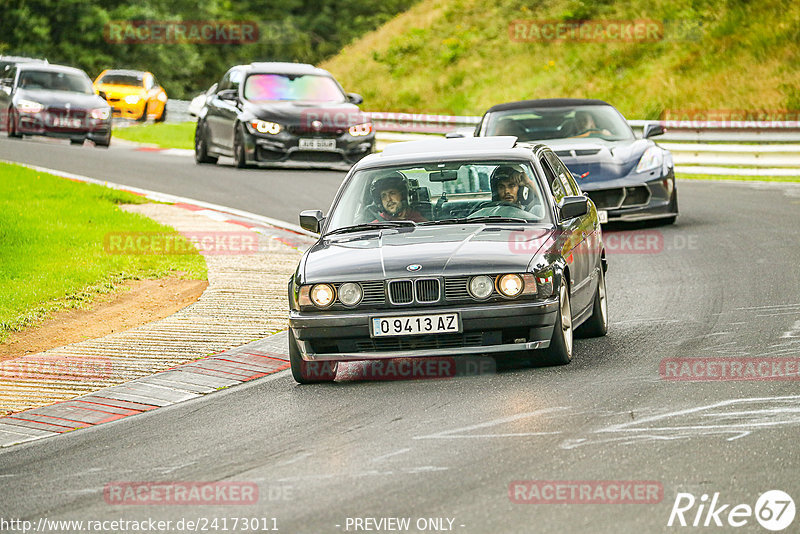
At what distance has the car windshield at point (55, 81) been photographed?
29.4m

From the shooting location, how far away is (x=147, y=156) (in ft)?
87.8

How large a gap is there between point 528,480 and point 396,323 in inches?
94.3

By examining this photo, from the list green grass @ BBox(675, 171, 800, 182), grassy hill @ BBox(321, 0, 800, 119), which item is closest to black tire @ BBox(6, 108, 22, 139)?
grassy hill @ BBox(321, 0, 800, 119)

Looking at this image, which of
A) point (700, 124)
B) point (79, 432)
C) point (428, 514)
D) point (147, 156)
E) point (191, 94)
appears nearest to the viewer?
point (428, 514)

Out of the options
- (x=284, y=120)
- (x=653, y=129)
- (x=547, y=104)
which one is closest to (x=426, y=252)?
(x=653, y=129)

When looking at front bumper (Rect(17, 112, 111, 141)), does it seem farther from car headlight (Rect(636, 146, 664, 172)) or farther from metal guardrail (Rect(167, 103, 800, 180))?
car headlight (Rect(636, 146, 664, 172))

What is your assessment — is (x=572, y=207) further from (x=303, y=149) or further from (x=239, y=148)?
(x=239, y=148)

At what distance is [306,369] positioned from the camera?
8.70m

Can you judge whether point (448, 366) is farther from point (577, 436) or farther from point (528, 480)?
point (528, 480)

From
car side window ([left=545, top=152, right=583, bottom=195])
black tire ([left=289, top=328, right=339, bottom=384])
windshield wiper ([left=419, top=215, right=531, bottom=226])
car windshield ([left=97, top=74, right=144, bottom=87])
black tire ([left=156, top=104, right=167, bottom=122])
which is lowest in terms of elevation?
black tire ([left=156, top=104, right=167, bottom=122])

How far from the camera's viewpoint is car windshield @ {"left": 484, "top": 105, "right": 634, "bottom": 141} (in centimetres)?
1681

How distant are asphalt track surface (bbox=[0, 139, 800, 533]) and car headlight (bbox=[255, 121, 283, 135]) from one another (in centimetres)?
1262

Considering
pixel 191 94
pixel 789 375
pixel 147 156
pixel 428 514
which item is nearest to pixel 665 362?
pixel 789 375

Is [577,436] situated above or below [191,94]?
above
